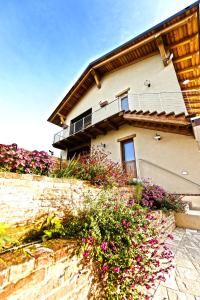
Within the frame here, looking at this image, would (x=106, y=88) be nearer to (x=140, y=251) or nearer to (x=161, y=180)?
(x=161, y=180)

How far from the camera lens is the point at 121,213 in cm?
202

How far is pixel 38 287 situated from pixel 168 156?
575cm

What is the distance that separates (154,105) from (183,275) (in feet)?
20.5

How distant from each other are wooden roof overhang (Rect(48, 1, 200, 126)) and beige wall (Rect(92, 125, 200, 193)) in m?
1.71

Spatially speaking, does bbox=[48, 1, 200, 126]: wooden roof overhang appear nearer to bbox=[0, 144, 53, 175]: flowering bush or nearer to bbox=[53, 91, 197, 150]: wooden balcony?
bbox=[53, 91, 197, 150]: wooden balcony

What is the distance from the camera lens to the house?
5383mm

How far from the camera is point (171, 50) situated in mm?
7090

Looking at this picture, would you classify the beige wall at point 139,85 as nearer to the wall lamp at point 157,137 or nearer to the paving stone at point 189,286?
the wall lamp at point 157,137

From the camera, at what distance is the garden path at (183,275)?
1721mm

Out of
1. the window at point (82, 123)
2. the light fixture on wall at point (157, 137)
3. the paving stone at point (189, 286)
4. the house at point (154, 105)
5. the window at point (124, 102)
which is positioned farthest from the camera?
the window at point (82, 123)

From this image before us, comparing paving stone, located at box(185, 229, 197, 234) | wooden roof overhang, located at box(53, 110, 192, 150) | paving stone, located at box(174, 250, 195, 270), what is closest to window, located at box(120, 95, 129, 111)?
wooden roof overhang, located at box(53, 110, 192, 150)

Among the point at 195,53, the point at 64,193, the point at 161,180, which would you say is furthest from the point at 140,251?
the point at 195,53

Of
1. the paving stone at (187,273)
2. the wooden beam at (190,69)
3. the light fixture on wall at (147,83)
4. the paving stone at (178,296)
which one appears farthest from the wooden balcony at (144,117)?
the paving stone at (178,296)

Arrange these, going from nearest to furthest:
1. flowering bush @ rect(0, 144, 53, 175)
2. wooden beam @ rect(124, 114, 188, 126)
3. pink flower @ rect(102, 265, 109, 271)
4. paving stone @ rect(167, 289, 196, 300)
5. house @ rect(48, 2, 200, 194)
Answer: pink flower @ rect(102, 265, 109, 271) → paving stone @ rect(167, 289, 196, 300) → flowering bush @ rect(0, 144, 53, 175) → wooden beam @ rect(124, 114, 188, 126) → house @ rect(48, 2, 200, 194)
